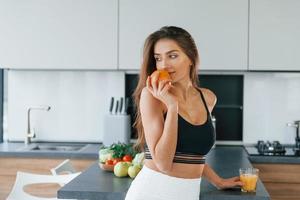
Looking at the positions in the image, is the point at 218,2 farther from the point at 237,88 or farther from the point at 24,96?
the point at 24,96

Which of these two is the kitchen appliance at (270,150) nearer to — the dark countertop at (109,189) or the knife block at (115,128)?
the dark countertop at (109,189)

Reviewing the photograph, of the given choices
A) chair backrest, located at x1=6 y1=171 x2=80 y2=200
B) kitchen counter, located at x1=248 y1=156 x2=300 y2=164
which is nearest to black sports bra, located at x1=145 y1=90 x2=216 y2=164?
chair backrest, located at x1=6 y1=171 x2=80 y2=200

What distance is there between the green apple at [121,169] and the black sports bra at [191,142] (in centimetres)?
60

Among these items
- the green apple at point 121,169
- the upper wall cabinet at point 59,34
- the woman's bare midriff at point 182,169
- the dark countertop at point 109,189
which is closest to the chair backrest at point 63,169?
the dark countertop at point 109,189

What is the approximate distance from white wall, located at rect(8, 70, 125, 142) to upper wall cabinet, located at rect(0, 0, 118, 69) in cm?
38

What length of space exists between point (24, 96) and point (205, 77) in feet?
4.91

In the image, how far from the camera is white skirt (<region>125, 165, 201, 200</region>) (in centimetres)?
169

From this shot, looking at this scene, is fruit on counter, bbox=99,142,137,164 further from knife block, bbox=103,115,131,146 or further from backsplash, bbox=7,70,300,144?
backsplash, bbox=7,70,300,144

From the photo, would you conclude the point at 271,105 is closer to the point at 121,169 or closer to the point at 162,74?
the point at 121,169

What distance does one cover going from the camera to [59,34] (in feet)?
11.3

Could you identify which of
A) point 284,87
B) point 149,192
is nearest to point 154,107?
point 149,192

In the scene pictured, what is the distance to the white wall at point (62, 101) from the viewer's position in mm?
3826

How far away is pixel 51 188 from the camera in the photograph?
10.5ft

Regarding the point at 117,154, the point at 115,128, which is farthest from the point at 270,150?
the point at 117,154
